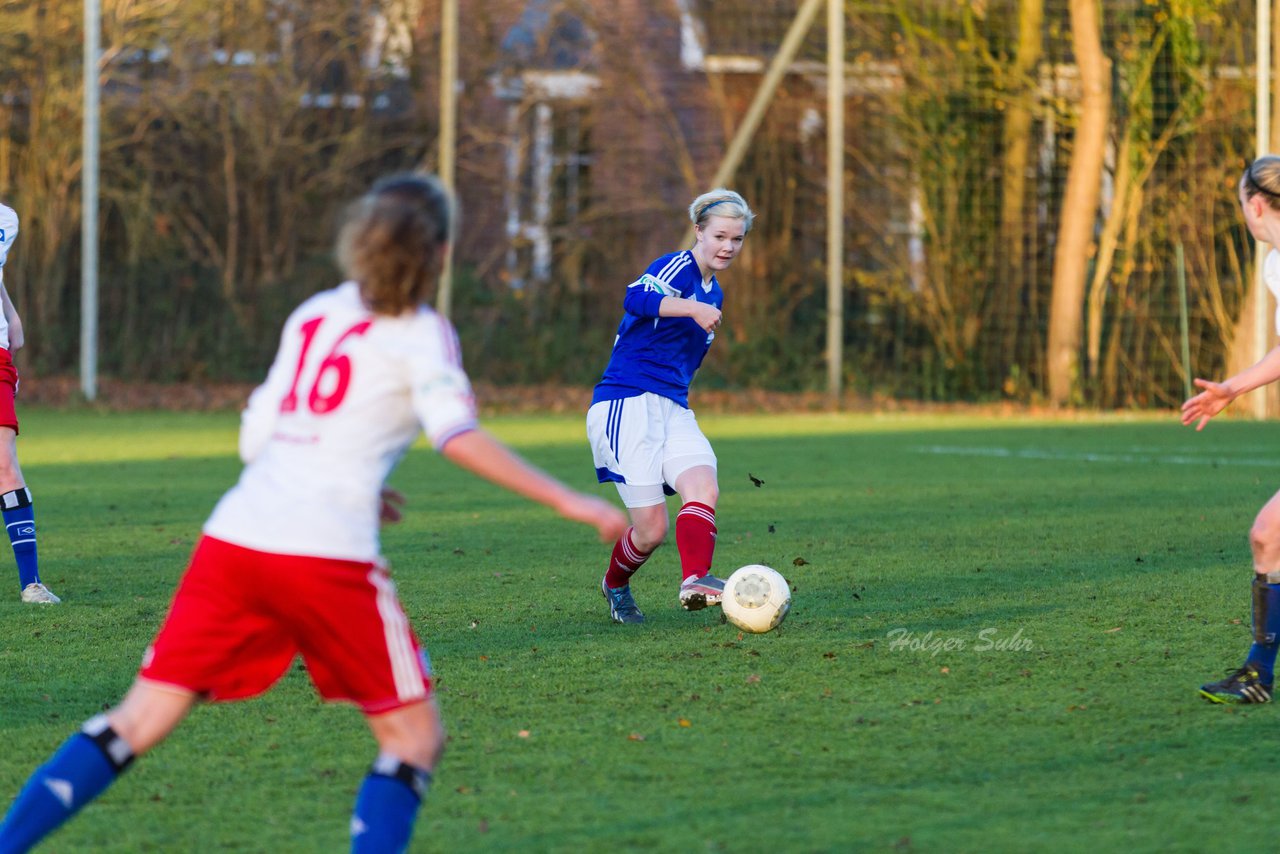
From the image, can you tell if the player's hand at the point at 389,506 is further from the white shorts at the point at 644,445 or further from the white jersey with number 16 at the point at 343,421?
the white shorts at the point at 644,445

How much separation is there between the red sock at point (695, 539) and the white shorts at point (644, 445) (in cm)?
15

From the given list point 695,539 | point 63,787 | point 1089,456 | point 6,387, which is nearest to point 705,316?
point 695,539

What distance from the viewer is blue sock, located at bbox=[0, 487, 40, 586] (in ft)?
23.4

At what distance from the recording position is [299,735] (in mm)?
4734

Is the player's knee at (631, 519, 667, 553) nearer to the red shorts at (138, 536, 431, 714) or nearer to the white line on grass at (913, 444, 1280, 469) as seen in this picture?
the red shorts at (138, 536, 431, 714)

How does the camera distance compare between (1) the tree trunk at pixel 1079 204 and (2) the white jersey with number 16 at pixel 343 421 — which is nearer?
(2) the white jersey with number 16 at pixel 343 421

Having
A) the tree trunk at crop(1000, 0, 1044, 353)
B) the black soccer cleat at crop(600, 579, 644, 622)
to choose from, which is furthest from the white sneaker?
the tree trunk at crop(1000, 0, 1044, 353)

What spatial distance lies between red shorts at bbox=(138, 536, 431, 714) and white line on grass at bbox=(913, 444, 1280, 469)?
36.6ft

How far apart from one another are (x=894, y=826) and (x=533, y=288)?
1918cm

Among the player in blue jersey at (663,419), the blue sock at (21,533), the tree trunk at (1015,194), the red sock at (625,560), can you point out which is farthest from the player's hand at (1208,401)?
the tree trunk at (1015,194)

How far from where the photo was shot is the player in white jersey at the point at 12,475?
7004mm

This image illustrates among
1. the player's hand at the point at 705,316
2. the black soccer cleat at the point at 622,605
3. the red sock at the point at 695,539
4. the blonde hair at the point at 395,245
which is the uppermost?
the blonde hair at the point at 395,245

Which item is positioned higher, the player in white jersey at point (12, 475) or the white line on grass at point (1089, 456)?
the player in white jersey at point (12, 475)

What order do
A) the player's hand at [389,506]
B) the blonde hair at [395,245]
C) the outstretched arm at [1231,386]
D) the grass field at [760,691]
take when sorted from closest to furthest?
1. the blonde hair at [395,245]
2. the player's hand at [389,506]
3. the grass field at [760,691]
4. the outstretched arm at [1231,386]
